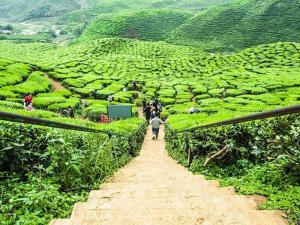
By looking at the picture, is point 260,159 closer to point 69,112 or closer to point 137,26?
point 69,112

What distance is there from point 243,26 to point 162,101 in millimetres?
69241

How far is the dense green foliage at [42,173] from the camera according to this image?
446 cm

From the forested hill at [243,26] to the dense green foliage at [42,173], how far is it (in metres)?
83.5

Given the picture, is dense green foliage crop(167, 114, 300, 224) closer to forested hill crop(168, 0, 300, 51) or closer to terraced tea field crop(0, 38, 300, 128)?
terraced tea field crop(0, 38, 300, 128)

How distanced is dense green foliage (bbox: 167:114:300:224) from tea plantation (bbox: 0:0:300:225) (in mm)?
23

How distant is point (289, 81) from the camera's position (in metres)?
40.5

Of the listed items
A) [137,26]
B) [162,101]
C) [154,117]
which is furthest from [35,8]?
[154,117]

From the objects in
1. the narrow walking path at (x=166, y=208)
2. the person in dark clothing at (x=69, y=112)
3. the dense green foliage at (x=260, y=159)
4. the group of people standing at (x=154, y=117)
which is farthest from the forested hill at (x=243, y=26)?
the narrow walking path at (x=166, y=208)

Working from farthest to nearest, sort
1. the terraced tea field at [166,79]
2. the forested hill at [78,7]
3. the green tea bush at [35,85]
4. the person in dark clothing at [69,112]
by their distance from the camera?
the forested hill at [78,7]
the green tea bush at [35,85]
the terraced tea field at [166,79]
the person in dark clothing at [69,112]

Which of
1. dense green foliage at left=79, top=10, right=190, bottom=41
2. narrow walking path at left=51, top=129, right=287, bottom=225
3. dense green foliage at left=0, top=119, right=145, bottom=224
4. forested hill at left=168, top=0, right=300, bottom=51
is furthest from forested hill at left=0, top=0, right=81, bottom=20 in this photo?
narrow walking path at left=51, top=129, right=287, bottom=225

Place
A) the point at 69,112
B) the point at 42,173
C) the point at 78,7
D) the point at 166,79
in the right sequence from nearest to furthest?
the point at 42,173, the point at 69,112, the point at 166,79, the point at 78,7

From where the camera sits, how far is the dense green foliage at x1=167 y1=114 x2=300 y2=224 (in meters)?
4.95

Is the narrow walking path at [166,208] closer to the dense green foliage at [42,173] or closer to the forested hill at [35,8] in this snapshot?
the dense green foliage at [42,173]

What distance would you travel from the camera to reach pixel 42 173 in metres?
5.66
